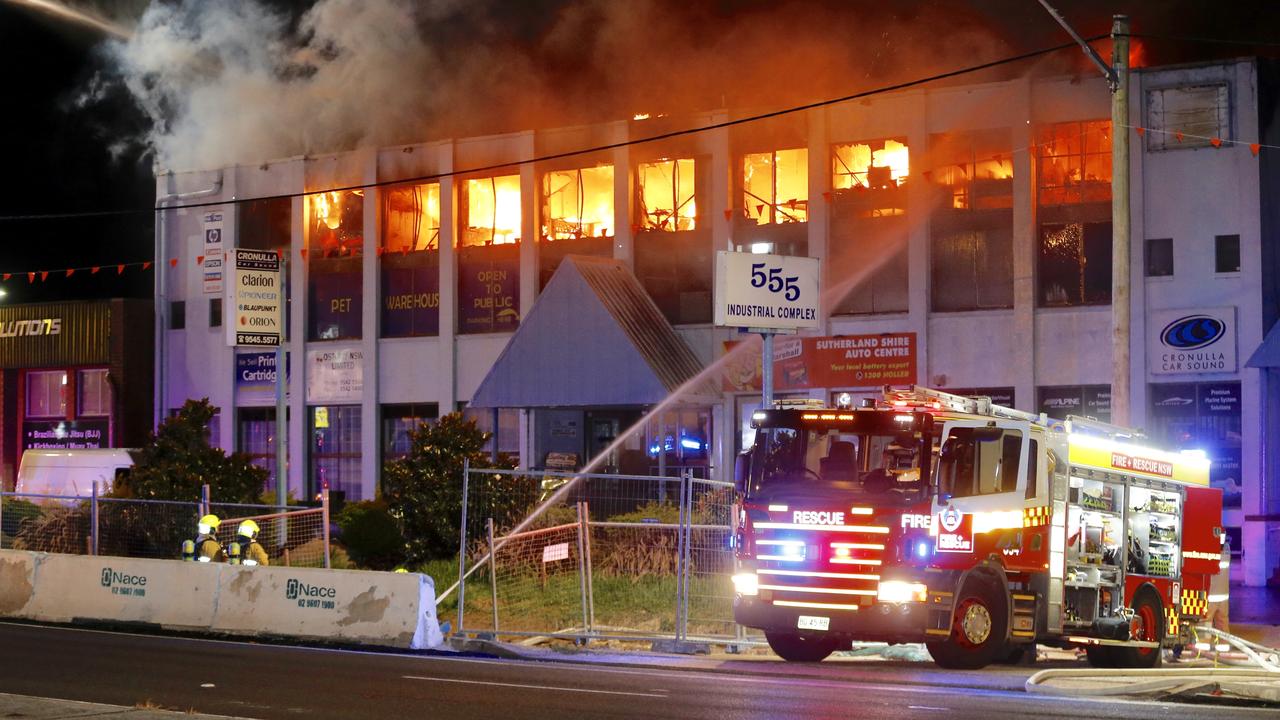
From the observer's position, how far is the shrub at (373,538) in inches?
984

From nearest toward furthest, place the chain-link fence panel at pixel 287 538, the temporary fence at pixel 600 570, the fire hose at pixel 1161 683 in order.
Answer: the fire hose at pixel 1161 683 < the temporary fence at pixel 600 570 < the chain-link fence panel at pixel 287 538

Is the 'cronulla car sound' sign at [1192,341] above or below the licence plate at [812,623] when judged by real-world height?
above

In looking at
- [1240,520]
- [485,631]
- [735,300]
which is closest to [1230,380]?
[1240,520]

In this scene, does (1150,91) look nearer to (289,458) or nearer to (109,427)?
(289,458)

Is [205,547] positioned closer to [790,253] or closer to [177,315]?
[790,253]

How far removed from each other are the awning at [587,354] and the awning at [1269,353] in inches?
432

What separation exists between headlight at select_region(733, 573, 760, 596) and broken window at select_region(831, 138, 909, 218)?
1697 cm

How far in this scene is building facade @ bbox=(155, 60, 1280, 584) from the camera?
89.5 ft

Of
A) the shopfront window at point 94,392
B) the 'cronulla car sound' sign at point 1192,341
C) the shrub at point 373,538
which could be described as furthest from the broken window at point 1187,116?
the shopfront window at point 94,392

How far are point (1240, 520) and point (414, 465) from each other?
→ 1490 cm

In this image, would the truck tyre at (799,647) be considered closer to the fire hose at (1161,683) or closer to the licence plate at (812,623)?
the licence plate at (812,623)

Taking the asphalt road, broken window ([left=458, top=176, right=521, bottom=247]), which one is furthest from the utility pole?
broken window ([left=458, top=176, right=521, bottom=247])

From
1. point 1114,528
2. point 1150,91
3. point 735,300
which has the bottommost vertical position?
point 1114,528

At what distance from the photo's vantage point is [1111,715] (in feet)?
35.2
